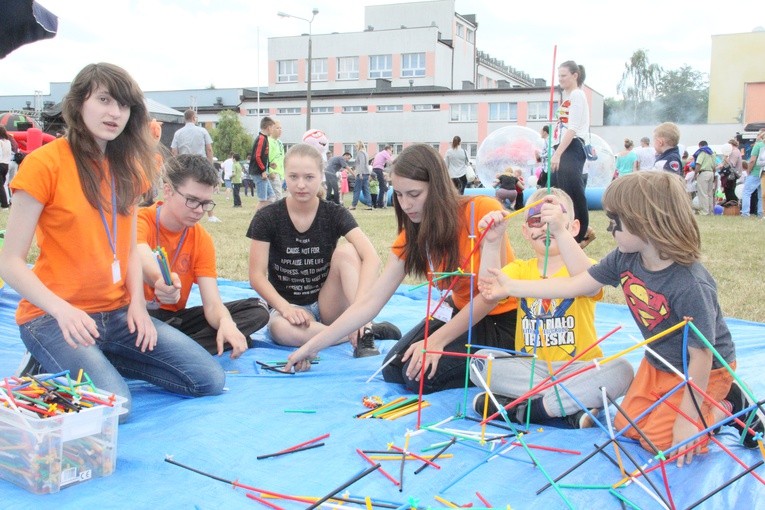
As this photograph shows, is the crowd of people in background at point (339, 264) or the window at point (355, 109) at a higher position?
the window at point (355, 109)

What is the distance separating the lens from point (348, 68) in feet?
138

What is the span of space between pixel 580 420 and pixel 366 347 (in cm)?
123

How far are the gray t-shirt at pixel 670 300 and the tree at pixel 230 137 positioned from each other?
34.1m

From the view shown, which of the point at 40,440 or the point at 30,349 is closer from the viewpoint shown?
Answer: the point at 40,440

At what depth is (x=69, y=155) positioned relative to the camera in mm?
2436

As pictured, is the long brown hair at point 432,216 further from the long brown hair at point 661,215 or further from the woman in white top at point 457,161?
the woman in white top at point 457,161

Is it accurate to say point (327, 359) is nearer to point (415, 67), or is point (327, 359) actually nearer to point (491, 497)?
point (491, 497)

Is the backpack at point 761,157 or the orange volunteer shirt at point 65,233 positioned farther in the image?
the backpack at point 761,157

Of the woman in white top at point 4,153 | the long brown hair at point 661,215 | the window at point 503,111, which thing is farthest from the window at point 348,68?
the long brown hair at point 661,215

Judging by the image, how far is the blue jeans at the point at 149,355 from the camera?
240 cm

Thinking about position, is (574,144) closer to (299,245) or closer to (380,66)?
(299,245)

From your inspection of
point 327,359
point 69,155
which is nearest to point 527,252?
point 327,359

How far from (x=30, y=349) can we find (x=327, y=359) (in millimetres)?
1265

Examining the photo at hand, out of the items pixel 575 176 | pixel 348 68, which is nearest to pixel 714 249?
pixel 575 176
